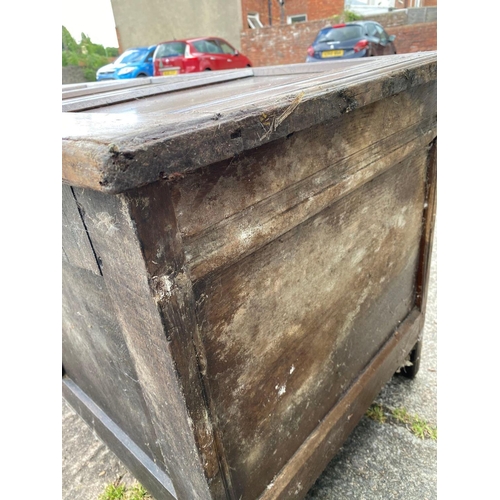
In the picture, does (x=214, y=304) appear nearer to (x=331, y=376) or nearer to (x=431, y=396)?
(x=331, y=376)

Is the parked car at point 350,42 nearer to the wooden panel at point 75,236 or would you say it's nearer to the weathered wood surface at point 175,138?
the weathered wood surface at point 175,138

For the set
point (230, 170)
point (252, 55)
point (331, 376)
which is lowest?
point (331, 376)

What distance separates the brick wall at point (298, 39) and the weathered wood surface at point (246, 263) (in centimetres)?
1008

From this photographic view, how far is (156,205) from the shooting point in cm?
56

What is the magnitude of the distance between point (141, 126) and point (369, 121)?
62 cm

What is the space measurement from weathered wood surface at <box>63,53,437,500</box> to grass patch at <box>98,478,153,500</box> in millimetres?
304

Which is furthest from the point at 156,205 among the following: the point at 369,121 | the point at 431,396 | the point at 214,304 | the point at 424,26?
the point at 424,26

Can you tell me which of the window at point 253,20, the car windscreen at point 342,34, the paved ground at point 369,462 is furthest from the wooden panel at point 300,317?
the window at point 253,20

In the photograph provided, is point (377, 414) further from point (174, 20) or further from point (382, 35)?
point (174, 20)

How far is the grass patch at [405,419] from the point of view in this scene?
61.3 inches

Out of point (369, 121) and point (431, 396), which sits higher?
point (369, 121)

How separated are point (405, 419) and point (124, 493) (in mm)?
1160

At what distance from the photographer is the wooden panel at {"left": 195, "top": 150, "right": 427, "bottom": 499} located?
0.80m

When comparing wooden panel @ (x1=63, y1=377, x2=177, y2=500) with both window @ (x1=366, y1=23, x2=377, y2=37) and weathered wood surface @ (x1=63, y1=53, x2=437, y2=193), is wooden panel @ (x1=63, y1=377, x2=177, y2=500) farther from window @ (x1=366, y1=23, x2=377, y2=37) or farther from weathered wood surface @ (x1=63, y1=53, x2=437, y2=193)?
window @ (x1=366, y1=23, x2=377, y2=37)
